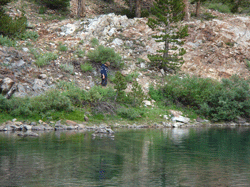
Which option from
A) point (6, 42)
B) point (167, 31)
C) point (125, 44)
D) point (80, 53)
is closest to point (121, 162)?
point (6, 42)

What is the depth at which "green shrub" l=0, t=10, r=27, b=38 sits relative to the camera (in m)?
26.5

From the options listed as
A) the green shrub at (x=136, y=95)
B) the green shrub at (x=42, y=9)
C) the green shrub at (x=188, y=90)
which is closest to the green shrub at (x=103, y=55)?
the green shrub at (x=136, y=95)

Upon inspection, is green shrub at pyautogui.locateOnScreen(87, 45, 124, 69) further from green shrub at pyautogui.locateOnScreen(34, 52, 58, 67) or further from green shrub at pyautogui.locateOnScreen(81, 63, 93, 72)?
green shrub at pyautogui.locateOnScreen(34, 52, 58, 67)

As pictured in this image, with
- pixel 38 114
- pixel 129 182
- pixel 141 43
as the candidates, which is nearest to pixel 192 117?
pixel 141 43

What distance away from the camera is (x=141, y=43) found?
32.8m

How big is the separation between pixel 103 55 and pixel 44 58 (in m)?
5.52

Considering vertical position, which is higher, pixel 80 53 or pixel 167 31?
pixel 167 31

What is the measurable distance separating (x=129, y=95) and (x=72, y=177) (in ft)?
56.4

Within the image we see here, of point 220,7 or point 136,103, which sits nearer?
point 136,103

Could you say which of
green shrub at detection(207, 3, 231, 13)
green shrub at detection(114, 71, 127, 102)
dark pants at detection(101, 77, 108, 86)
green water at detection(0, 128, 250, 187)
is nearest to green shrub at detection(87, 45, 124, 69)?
dark pants at detection(101, 77, 108, 86)

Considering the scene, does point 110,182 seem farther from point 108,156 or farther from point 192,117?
point 192,117

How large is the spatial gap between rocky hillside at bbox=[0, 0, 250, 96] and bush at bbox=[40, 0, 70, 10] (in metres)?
1.11

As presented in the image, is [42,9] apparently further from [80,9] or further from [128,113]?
[128,113]

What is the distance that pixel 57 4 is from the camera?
34.6m
